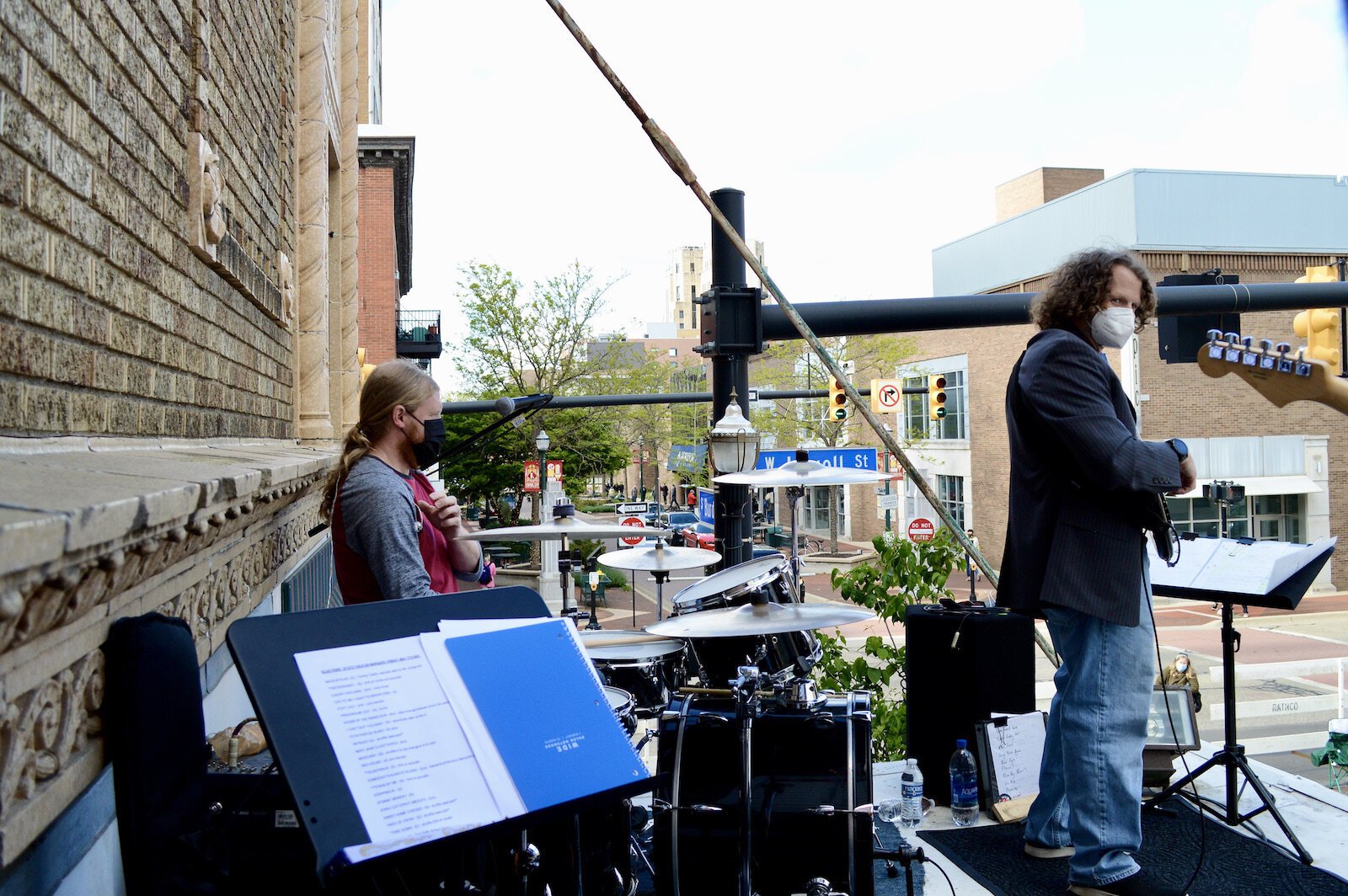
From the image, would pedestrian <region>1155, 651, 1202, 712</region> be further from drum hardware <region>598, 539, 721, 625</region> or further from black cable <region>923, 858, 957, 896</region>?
drum hardware <region>598, 539, 721, 625</region>

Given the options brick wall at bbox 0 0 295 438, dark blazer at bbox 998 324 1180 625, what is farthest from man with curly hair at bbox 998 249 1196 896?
brick wall at bbox 0 0 295 438

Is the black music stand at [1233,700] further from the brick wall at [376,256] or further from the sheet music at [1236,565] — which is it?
the brick wall at [376,256]

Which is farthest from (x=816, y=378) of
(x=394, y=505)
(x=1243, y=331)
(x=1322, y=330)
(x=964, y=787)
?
(x=394, y=505)

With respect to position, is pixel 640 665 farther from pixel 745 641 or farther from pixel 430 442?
pixel 430 442

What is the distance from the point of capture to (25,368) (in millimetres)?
2309

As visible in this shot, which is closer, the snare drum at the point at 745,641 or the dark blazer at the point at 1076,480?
the dark blazer at the point at 1076,480

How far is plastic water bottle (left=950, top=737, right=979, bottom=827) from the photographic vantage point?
5074mm

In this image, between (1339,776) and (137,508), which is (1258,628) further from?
(137,508)

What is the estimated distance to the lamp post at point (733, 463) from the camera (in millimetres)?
6277

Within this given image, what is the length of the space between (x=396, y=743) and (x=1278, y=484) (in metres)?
36.4

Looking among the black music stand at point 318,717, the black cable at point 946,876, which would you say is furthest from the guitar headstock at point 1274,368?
the black music stand at point 318,717

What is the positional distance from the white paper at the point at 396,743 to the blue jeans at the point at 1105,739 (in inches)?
108

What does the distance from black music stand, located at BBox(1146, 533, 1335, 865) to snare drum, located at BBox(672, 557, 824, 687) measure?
68.1 inches

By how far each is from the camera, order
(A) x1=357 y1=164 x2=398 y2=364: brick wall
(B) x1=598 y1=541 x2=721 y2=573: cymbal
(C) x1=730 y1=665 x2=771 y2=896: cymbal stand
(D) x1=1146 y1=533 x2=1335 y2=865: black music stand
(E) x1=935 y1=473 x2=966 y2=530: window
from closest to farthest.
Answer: (C) x1=730 y1=665 x2=771 y2=896: cymbal stand → (D) x1=1146 y1=533 x2=1335 y2=865: black music stand → (B) x1=598 y1=541 x2=721 y2=573: cymbal → (A) x1=357 y1=164 x2=398 y2=364: brick wall → (E) x1=935 y1=473 x2=966 y2=530: window
